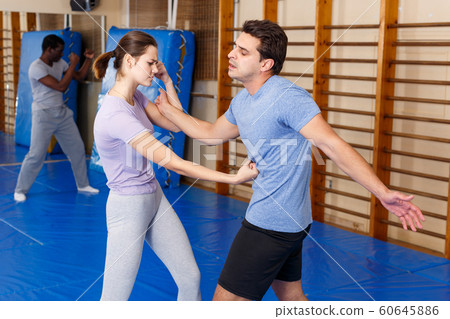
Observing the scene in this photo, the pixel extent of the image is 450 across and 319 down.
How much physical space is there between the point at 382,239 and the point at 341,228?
1.25 ft

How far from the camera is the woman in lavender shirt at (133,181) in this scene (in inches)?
80.7

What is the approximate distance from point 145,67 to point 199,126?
0.39 metres

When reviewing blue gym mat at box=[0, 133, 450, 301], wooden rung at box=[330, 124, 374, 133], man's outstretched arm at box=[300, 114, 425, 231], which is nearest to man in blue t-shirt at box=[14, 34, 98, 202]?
blue gym mat at box=[0, 133, 450, 301]

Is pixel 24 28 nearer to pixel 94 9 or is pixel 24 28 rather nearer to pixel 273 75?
pixel 94 9

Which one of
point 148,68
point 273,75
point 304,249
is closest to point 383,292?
point 304,249

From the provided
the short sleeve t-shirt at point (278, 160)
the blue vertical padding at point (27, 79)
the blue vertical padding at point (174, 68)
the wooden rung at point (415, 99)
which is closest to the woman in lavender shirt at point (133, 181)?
the short sleeve t-shirt at point (278, 160)

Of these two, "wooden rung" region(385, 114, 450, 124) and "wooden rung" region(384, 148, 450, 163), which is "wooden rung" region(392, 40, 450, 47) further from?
"wooden rung" region(384, 148, 450, 163)

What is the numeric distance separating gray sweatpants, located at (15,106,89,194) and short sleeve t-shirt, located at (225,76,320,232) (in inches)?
134

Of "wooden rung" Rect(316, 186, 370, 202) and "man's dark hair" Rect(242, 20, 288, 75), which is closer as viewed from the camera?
"man's dark hair" Rect(242, 20, 288, 75)

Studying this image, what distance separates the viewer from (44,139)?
5.04 metres

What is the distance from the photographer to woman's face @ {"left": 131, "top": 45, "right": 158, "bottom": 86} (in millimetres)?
2229

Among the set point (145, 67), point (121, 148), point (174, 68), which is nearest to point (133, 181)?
point (121, 148)

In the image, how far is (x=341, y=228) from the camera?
4461 millimetres

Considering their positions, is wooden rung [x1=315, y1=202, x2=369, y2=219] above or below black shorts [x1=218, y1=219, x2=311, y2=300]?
below
